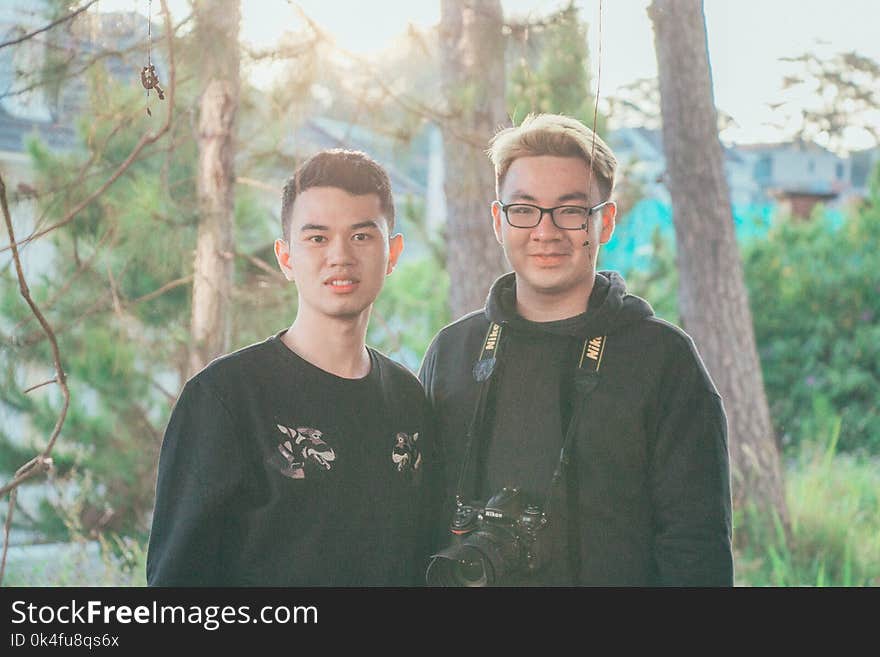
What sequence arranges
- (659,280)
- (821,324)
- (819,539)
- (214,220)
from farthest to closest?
(821,324)
(659,280)
(819,539)
(214,220)

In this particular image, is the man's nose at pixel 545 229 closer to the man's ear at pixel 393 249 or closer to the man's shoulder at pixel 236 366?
the man's ear at pixel 393 249

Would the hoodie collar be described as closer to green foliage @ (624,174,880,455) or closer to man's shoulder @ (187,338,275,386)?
man's shoulder @ (187,338,275,386)

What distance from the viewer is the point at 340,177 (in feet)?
5.16

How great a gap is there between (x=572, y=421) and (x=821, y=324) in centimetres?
367

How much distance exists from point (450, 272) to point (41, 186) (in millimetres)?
1188

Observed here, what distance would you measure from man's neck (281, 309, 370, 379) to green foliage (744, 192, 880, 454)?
3.66 meters

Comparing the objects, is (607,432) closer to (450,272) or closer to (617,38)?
(617,38)

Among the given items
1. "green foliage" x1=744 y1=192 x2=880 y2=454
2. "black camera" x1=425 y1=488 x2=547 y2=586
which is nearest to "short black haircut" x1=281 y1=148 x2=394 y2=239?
"black camera" x1=425 y1=488 x2=547 y2=586

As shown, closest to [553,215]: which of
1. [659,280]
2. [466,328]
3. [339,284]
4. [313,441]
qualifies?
[466,328]

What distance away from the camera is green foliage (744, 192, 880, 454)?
479 centimetres

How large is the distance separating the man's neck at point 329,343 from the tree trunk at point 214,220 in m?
1.29

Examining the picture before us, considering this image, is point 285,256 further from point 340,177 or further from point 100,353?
point 100,353
